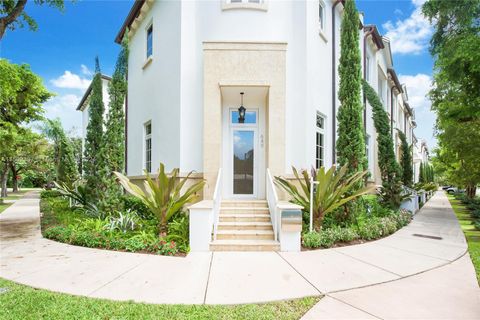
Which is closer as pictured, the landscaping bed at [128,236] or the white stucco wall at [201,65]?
the landscaping bed at [128,236]

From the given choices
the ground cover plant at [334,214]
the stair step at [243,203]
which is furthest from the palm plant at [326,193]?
the stair step at [243,203]

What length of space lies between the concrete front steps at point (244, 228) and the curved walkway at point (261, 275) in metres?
0.28

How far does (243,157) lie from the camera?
30.9 feet

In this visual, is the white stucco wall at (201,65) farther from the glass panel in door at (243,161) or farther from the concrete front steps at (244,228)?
the concrete front steps at (244,228)

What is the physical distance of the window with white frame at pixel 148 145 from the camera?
443 inches

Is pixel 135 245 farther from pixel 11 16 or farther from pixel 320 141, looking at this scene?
pixel 11 16

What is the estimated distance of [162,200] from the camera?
668cm

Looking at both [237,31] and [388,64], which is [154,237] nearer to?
[237,31]

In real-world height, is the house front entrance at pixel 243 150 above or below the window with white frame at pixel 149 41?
below

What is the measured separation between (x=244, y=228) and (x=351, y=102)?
186 inches

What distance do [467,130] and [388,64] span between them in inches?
317

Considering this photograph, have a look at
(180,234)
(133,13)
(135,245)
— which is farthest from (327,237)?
(133,13)

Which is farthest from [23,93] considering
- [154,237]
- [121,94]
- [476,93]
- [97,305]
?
[476,93]

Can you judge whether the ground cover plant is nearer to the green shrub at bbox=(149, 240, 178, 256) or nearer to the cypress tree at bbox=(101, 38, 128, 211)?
the green shrub at bbox=(149, 240, 178, 256)
